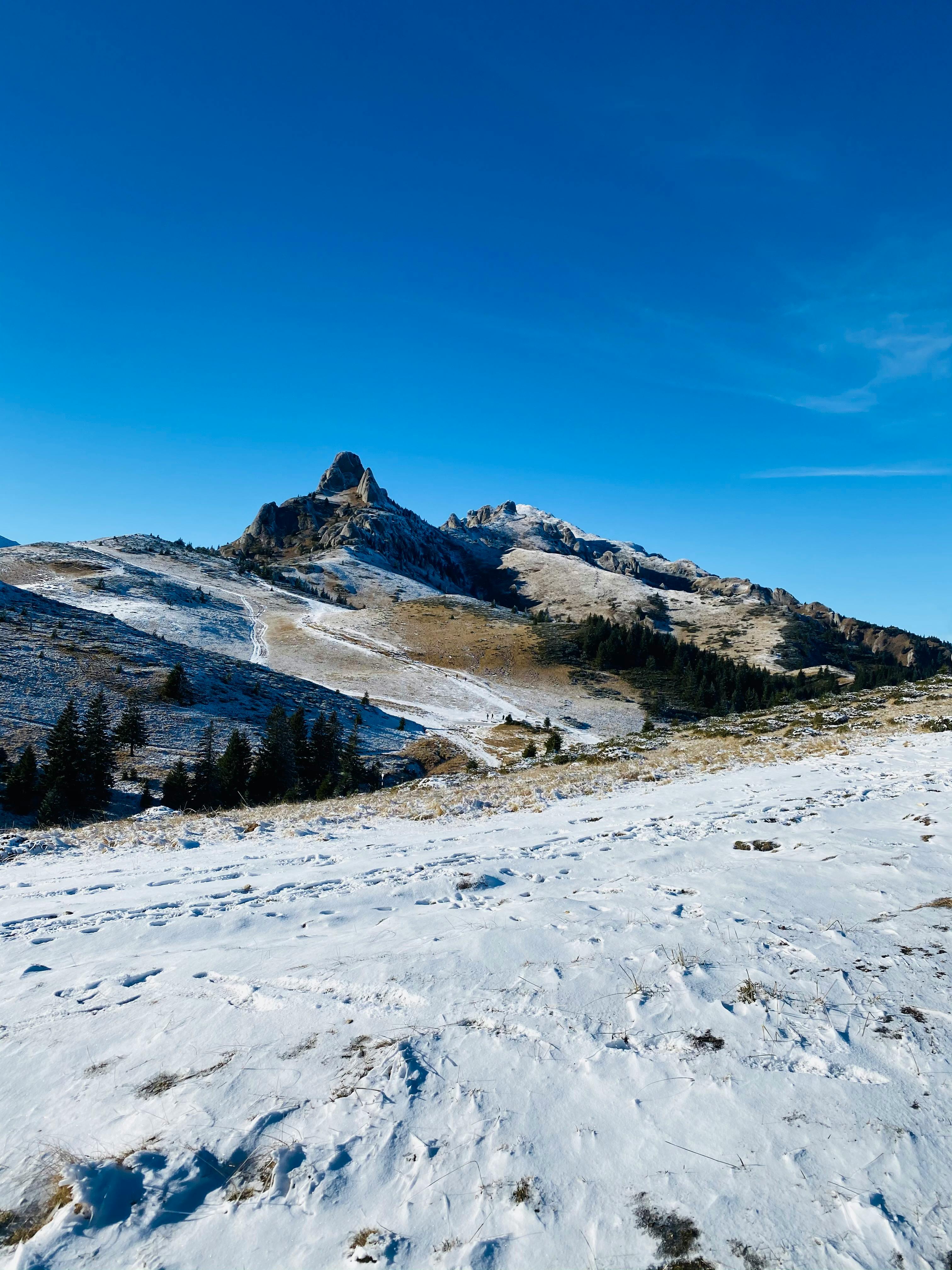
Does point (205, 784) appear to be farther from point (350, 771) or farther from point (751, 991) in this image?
point (751, 991)

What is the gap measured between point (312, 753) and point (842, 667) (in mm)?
141891

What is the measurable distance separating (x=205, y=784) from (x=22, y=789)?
9224 millimetres

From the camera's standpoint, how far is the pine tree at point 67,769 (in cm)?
3183

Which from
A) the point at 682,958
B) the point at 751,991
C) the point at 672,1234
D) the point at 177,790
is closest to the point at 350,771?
the point at 177,790

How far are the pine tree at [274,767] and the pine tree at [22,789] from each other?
1159cm

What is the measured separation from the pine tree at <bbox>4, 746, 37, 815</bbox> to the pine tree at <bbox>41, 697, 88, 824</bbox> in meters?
0.68

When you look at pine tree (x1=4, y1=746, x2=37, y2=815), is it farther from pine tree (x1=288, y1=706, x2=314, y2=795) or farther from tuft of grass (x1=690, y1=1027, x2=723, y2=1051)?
tuft of grass (x1=690, y1=1027, x2=723, y2=1051)

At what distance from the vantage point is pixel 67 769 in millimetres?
33031

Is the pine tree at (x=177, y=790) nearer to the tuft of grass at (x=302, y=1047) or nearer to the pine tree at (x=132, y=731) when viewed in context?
the pine tree at (x=132, y=731)

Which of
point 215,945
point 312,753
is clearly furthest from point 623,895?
point 312,753

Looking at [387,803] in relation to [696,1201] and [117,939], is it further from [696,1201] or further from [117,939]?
[696,1201]

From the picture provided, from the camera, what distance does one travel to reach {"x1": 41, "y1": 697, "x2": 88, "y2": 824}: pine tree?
31.8 meters

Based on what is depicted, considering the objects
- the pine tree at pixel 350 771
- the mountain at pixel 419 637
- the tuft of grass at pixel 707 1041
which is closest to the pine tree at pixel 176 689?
the mountain at pixel 419 637

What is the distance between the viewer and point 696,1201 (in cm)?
301
